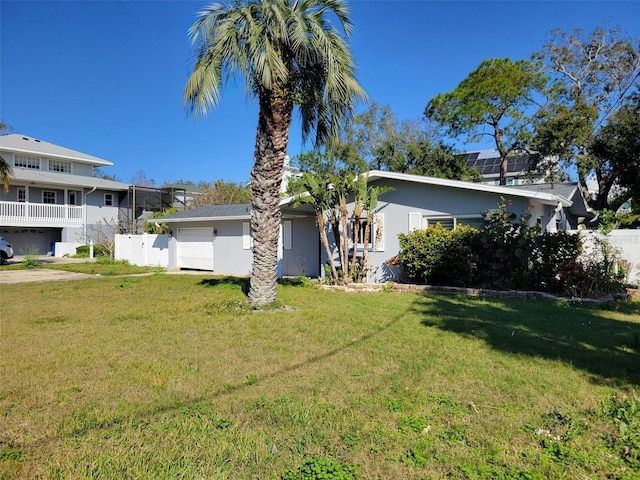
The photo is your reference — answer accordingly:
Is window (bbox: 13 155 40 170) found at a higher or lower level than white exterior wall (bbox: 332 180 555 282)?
higher

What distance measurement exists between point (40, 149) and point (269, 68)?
28.7 meters

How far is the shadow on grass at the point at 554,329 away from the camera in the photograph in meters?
5.04

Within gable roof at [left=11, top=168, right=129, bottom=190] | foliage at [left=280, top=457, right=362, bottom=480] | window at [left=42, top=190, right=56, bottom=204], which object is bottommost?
foliage at [left=280, top=457, right=362, bottom=480]

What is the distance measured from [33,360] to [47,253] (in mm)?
28449

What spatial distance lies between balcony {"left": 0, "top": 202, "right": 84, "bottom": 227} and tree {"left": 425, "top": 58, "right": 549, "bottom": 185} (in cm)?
2561

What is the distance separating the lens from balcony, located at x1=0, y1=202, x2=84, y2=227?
25.7 meters

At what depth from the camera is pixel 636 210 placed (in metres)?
18.9

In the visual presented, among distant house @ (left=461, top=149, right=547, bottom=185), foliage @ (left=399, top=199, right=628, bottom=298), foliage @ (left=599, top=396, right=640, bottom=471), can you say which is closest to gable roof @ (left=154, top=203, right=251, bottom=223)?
foliage @ (left=399, top=199, right=628, bottom=298)

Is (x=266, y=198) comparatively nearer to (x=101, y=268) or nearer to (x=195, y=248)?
(x=195, y=248)

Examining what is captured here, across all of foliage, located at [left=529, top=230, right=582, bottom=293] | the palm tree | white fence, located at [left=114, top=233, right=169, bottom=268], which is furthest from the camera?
white fence, located at [left=114, top=233, right=169, bottom=268]

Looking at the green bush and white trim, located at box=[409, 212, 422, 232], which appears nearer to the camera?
white trim, located at box=[409, 212, 422, 232]

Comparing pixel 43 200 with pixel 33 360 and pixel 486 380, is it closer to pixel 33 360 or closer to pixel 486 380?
pixel 33 360

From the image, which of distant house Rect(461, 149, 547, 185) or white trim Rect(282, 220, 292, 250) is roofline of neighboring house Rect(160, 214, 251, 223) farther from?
distant house Rect(461, 149, 547, 185)

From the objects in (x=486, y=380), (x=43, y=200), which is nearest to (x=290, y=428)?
(x=486, y=380)
